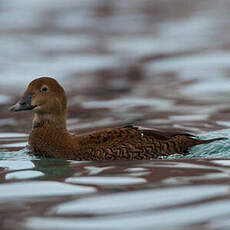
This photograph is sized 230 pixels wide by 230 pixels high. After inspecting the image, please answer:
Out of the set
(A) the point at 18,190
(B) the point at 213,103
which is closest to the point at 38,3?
(B) the point at 213,103

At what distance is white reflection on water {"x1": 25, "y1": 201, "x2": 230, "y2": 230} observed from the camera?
640 centimetres

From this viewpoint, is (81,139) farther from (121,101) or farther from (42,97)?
(121,101)

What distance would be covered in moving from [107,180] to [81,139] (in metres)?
1.41

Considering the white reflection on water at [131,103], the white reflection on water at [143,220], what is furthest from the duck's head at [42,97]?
the white reflection on water at [131,103]

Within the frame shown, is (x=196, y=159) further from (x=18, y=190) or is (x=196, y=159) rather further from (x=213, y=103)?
(x=213, y=103)

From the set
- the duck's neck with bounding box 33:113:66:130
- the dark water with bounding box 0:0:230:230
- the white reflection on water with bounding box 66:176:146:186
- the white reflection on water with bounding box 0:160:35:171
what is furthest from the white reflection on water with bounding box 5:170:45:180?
the duck's neck with bounding box 33:113:66:130

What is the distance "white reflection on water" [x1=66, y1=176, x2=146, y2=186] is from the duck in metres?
1.00

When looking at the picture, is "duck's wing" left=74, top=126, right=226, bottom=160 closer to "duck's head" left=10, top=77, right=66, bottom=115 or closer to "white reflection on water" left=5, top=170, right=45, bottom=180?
"duck's head" left=10, top=77, right=66, bottom=115

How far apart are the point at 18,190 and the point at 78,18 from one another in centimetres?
1613

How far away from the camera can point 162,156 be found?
30.4ft

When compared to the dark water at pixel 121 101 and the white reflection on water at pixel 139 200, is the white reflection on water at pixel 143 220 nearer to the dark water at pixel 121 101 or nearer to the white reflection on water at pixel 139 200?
the dark water at pixel 121 101

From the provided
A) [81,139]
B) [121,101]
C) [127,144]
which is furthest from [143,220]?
[121,101]

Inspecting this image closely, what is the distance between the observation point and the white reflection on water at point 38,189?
757 centimetres

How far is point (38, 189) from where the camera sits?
7801 millimetres
